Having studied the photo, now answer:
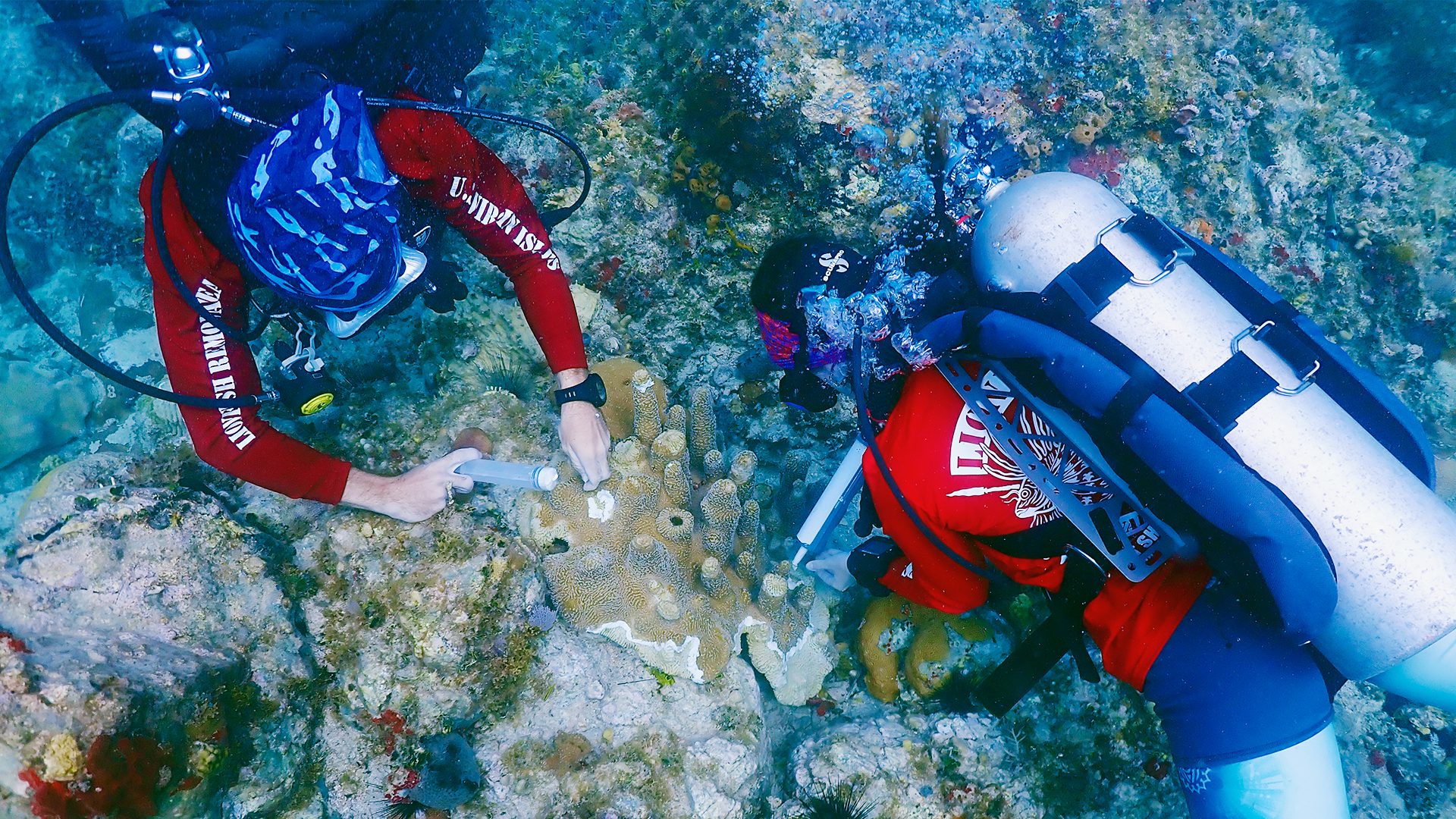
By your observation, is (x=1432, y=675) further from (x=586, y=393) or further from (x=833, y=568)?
(x=586, y=393)

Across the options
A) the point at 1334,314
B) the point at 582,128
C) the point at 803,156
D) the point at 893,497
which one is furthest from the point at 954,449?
the point at 1334,314

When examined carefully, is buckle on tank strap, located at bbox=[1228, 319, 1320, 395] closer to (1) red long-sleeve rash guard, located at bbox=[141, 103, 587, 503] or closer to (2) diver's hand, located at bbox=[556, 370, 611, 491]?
(2) diver's hand, located at bbox=[556, 370, 611, 491]

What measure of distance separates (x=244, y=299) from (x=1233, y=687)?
13.7 feet

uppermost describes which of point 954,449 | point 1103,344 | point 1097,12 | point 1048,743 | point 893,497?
point 1097,12

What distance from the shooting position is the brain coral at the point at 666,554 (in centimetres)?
300

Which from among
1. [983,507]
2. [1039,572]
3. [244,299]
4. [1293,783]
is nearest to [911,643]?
[1039,572]

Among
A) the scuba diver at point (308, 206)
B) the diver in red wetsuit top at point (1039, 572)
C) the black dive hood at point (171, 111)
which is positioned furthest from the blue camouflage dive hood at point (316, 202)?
the diver in red wetsuit top at point (1039, 572)

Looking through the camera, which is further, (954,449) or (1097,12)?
(1097,12)

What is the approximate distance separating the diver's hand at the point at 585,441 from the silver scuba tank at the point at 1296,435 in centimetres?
189

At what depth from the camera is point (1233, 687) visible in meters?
2.37

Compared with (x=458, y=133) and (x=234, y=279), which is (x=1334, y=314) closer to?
(x=458, y=133)

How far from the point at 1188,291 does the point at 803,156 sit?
2.38 metres

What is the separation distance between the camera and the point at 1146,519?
2508mm

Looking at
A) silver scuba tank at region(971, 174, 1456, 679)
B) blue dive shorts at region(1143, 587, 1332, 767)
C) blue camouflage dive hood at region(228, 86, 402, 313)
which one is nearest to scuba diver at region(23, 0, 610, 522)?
blue camouflage dive hood at region(228, 86, 402, 313)
